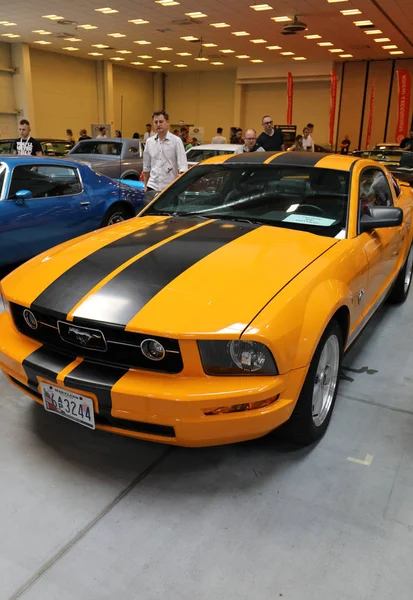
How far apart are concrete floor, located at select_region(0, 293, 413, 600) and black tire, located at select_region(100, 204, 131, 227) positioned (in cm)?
360

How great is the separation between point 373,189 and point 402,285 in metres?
1.37

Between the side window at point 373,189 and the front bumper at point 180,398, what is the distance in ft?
5.08

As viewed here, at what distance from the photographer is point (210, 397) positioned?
6.17 feet

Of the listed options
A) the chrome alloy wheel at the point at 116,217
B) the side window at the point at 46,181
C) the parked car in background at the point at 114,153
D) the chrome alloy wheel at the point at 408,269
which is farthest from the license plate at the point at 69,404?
the parked car in background at the point at 114,153

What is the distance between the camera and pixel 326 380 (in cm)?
256

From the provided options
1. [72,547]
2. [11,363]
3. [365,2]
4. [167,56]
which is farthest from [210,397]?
[167,56]

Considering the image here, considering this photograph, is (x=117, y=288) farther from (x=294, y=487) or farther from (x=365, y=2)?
(x=365, y=2)

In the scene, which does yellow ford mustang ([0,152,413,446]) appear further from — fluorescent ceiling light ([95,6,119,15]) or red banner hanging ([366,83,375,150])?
red banner hanging ([366,83,375,150])

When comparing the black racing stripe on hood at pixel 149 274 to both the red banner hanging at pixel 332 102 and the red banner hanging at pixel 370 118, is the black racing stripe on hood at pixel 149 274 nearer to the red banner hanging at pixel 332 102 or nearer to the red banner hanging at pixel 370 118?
the red banner hanging at pixel 332 102

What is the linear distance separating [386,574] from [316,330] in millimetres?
943

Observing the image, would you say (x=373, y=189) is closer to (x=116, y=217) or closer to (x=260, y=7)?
(x=116, y=217)

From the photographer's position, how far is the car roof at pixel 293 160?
3248 millimetres

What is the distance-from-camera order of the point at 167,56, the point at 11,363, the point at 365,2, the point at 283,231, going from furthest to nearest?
the point at 167,56 → the point at 365,2 → the point at 283,231 → the point at 11,363

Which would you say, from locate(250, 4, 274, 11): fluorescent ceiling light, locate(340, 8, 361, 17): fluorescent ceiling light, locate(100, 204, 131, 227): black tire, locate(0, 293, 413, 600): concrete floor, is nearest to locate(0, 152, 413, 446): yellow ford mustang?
locate(0, 293, 413, 600): concrete floor
